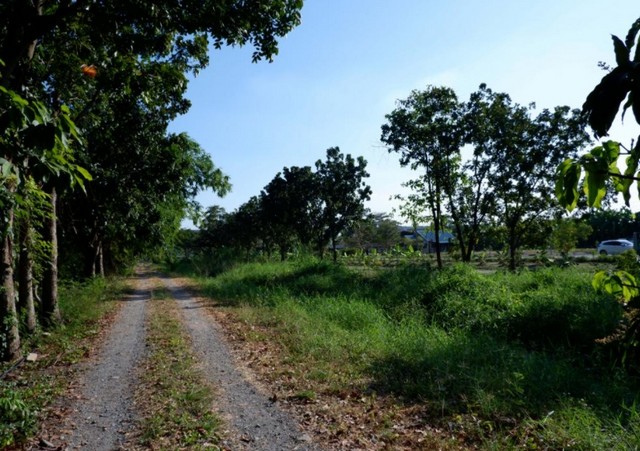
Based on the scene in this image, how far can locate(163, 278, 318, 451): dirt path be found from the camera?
4.77 metres

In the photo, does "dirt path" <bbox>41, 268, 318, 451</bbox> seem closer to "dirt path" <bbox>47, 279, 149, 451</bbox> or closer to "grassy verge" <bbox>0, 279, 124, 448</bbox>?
"dirt path" <bbox>47, 279, 149, 451</bbox>

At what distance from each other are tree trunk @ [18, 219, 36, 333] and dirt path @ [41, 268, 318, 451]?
1621 millimetres

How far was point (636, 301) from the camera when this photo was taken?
66.6 inches

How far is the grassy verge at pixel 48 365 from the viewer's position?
483 cm

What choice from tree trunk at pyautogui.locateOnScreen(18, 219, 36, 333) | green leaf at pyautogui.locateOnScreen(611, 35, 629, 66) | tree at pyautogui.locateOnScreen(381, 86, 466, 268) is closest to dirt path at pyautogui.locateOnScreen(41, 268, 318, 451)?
tree trunk at pyautogui.locateOnScreen(18, 219, 36, 333)

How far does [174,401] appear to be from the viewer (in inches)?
227

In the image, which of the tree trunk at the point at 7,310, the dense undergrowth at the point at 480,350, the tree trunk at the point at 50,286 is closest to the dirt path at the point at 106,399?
the tree trunk at the point at 7,310

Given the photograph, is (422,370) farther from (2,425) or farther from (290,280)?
(290,280)

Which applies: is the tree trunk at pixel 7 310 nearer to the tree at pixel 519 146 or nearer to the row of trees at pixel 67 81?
the row of trees at pixel 67 81

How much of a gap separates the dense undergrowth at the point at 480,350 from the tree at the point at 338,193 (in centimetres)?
2349

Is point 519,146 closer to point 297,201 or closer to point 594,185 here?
point 594,185

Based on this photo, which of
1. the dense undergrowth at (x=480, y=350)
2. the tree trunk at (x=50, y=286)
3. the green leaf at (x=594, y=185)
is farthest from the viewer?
the tree trunk at (x=50, y=286)

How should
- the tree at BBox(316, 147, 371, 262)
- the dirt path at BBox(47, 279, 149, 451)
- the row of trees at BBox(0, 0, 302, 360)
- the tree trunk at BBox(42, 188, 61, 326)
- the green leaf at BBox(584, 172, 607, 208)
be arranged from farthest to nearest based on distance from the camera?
the tree at BBox(316, 147, 371, 262)
the tree trunk at BBox(42, 188, 61, 326)
the dirt path at BBox(47, 279, 149, 451)
the row of trees at BBox(0, 0, 302, 360)
the green leaf at BBox(584, 172, 607, 208)

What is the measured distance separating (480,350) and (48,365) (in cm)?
701
